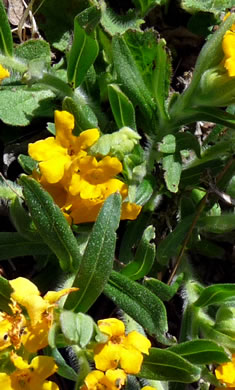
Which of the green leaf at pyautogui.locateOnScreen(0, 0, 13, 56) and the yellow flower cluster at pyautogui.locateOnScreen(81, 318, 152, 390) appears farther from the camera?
the green leaf at pyautogui.locateOnScreen(0, 0, 13, 56)

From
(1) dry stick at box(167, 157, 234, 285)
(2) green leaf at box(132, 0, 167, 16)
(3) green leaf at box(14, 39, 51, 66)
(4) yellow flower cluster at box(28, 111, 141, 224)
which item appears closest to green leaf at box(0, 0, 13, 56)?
(3) green leaf at box(14, 39, 51, 66)

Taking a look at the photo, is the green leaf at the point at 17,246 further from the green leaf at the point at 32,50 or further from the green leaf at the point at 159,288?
the green leaf at the point at 32,50

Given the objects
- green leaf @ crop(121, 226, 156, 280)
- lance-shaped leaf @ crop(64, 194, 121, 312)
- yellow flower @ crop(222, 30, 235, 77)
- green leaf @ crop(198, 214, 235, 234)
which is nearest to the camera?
lance-shaped leaf @ crop(64, 194, 121, 312)

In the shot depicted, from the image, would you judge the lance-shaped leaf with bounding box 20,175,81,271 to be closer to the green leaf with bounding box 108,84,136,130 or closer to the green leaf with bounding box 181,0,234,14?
the green leaf with bounding box 108,84,136,130

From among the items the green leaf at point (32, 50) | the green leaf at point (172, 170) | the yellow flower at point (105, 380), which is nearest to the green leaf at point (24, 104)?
the green leaf at point (32, 50)

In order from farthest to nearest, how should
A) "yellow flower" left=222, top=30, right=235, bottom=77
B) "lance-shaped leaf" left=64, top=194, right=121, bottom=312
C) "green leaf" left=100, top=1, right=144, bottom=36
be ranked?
"green leaf" left=100, top=1, right=144, bottom=36 < "yellow flower" left=222, top=30, right=235, bottom=77 < "lance-shaped leaf" left=64, top=194, right=121, bottom=312

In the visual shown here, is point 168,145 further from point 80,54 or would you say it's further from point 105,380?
point 105,380

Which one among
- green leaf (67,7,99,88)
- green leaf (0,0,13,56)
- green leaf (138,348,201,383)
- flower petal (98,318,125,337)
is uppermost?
green leaf (0,0,13,56)

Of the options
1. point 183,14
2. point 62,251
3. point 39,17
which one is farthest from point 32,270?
point 183,14
